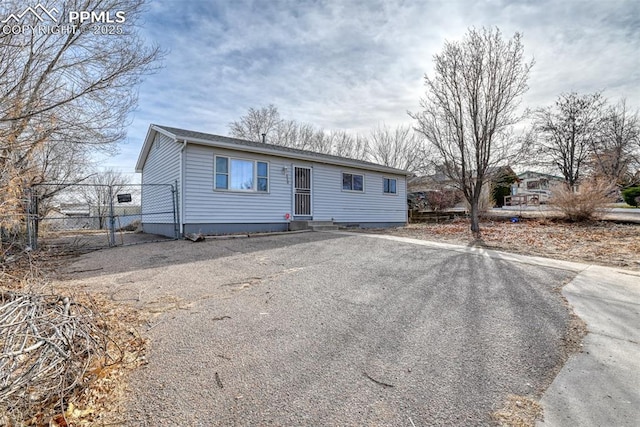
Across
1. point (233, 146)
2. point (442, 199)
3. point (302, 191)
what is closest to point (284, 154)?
point (302, 191)

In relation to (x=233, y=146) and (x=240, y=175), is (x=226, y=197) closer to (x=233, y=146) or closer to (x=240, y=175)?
(x=240, y=175)

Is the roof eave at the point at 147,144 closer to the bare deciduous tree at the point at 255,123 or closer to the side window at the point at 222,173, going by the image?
the side window at the point at 222,173

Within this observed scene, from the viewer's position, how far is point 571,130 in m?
22.7

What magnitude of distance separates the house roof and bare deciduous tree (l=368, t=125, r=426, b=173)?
16.6 m

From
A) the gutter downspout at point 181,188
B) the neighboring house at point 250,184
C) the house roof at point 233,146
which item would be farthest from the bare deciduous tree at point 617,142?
the gutter downspout at point 181,188

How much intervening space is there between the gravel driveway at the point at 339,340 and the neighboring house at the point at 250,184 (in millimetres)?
4072

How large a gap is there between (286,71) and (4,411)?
11.7 m

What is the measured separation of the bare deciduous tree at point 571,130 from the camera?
22.0 meters

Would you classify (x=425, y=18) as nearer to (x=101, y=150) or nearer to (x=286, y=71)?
(x=286, y=71)

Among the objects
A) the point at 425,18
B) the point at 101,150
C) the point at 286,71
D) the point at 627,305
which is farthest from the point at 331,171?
A: the point at 627,305

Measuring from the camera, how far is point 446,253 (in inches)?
249

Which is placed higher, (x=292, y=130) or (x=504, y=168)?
(x=292, y=130)

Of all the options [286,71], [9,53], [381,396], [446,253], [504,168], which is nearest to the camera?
[381,396]

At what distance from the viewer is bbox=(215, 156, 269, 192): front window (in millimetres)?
9281
